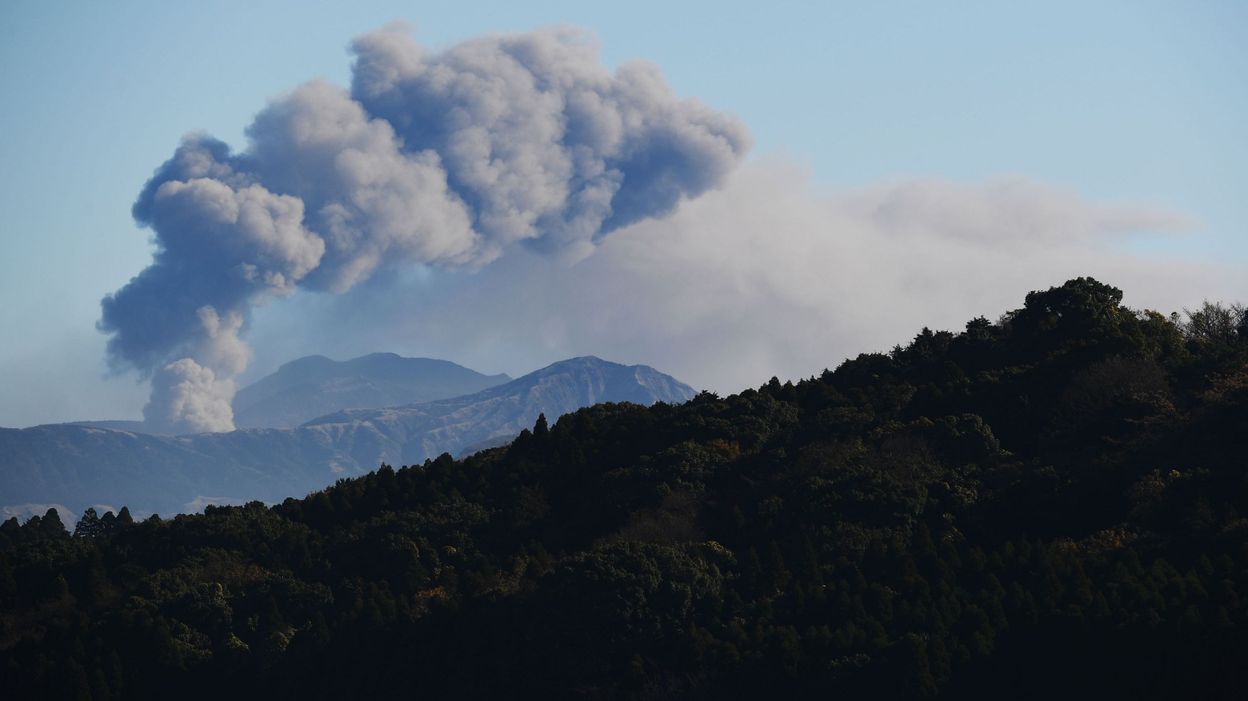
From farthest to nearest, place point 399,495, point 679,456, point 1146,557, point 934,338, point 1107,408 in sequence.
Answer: point 934,338
point 399,495
point 679,456
point 1107,408
point 1146,557

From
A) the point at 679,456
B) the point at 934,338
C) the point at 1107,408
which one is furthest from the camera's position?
the point at 934,338

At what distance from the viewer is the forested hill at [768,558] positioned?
4175 cm

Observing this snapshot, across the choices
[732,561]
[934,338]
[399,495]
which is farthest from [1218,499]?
[399,495]

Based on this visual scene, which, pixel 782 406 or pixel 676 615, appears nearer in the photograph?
pixel 676 615

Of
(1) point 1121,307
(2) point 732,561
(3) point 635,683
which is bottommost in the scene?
(3) point 635,683

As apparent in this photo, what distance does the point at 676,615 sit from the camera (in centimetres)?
4722

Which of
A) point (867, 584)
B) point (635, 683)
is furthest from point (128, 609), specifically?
point (867, 584)

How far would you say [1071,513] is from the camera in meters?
50.3

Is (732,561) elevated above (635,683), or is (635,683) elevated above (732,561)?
(732,561)

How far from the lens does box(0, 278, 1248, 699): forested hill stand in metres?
41.8

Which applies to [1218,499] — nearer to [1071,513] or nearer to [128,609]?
[1071,513]

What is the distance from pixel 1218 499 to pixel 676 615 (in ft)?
55.9

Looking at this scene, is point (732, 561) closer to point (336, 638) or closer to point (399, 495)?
point (336, 638)

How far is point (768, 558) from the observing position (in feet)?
166
